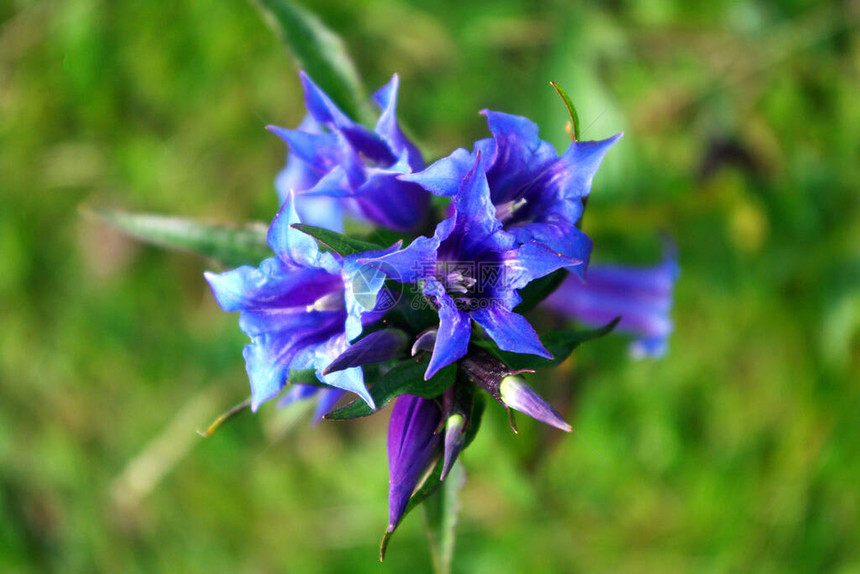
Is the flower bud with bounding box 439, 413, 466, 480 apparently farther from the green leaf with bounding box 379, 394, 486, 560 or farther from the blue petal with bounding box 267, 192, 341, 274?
the blue petal with bounding box 267, 192, 341, 274

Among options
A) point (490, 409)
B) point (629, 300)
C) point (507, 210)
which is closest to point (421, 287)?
point (507, 210)

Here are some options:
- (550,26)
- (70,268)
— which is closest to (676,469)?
(550,26)

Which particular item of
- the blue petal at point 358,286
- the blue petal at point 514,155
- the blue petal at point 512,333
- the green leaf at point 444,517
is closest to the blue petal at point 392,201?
the blue petal at point 514,155

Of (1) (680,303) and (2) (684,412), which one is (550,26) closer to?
(1) (680,303)

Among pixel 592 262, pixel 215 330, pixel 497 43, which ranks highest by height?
pixel 497 43

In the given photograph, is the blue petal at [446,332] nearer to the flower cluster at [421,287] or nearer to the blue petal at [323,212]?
the flower cluster at [421,287]

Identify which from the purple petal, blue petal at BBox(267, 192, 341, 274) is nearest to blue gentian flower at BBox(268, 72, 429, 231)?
blue petal at BBox(267, 192, 341, 274)

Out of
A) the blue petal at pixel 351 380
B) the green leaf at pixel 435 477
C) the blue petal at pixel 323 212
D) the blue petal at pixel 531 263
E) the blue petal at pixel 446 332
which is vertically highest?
the blue petal at pixel 531 263
